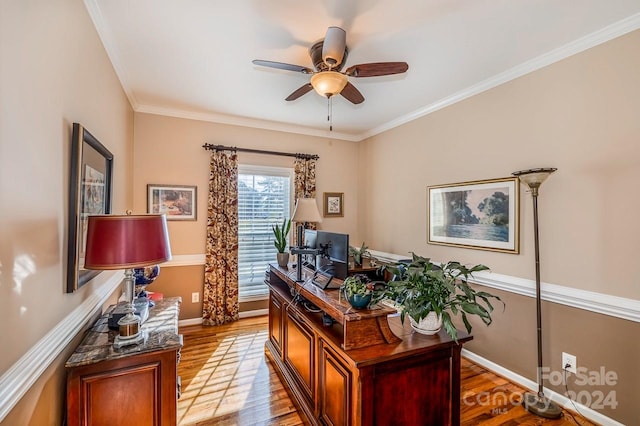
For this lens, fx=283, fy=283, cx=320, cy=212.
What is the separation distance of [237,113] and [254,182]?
95 cm

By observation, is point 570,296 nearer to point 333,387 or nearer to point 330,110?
point 333,387

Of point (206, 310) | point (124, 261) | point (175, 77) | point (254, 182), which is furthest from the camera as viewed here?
point (254, 182)

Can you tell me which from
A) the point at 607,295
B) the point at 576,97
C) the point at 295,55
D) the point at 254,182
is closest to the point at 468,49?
the point at 576,97

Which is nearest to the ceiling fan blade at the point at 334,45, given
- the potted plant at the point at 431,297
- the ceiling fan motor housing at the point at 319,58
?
the ceiling fan motor housing at the point at 319,58

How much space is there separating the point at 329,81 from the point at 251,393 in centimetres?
255

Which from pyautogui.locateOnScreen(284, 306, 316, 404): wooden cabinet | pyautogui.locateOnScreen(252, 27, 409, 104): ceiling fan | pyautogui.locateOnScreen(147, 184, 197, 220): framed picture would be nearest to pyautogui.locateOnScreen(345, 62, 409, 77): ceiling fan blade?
pyautogui.locateOnScreen(252, 27, 409, 104): ceiling fan

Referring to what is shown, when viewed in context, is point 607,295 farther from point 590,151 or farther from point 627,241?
point 590,151

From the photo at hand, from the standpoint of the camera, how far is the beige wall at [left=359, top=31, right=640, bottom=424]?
6.34ft

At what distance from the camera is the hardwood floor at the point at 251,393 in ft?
6.77

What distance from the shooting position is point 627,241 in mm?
1927

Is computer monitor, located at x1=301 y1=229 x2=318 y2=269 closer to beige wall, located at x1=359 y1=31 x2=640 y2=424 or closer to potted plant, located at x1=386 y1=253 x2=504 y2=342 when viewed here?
potted plant, located at x1=386 y1=253 x2=504 y2=342

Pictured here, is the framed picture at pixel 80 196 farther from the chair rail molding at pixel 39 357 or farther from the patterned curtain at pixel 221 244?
the patterned curtain at pixel 221 244

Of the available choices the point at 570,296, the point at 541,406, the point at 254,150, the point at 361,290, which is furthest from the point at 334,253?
the point at 254,150

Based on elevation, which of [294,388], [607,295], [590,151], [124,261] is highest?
[590,151]
